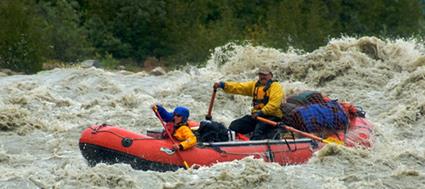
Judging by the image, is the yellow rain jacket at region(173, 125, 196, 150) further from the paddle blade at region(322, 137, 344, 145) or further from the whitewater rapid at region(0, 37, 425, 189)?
the paddle blade at region(322, 137, 344, 145)

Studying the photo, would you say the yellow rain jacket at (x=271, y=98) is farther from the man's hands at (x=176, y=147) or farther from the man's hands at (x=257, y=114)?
the man's hands at (x=176, y=147)

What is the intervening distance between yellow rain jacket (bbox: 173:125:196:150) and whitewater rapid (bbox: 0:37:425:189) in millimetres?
532

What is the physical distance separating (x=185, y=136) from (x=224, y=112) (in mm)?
6859

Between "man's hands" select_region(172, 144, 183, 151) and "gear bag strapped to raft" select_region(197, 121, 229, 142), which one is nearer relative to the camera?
"man's hands" select_region(172, 144, 183, 151)

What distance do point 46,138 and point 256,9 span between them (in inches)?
1372

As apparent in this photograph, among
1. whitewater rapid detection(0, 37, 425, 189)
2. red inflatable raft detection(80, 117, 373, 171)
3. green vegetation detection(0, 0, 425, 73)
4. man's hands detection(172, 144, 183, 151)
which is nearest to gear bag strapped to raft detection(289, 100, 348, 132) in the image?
whitewater rapid detection(0, 37, 425, 189)

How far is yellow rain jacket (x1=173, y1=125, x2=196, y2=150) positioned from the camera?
1211 centimetres

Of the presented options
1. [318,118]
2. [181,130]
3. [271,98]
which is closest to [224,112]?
[318,118]

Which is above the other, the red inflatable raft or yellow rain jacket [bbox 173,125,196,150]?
yellow rain jacket [bbox 173,125,196,150]

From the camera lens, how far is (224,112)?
62.5 feet

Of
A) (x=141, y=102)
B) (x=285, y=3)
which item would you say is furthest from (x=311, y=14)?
(x=141, y=102)

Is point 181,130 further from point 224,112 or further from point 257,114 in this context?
point 224,112

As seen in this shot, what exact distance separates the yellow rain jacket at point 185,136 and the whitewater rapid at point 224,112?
53 centimetres

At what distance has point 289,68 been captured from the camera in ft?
72.9
